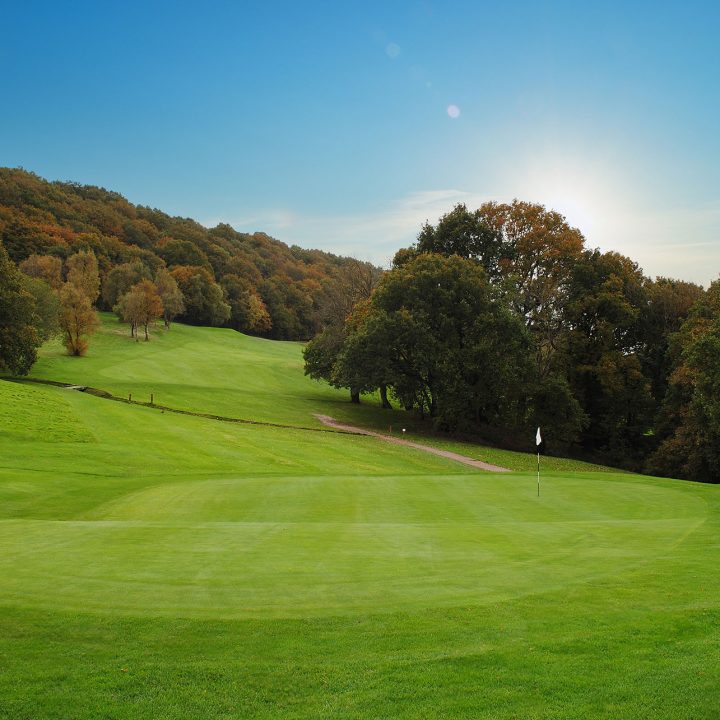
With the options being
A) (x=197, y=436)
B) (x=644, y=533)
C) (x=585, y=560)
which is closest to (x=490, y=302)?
(x=197, y=436)

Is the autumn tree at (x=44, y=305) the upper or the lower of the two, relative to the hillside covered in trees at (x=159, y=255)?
lower

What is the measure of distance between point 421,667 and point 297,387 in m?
63.5

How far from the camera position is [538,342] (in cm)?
4972

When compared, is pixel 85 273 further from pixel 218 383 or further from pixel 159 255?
pixel 159 255

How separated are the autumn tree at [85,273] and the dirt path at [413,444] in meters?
42.0

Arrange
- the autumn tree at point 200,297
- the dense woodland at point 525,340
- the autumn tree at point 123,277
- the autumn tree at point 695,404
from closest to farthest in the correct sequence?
the autumn tree at point 695,404, the dense woodland at point 525,340, the autumn tree at point 123,277, the autumn tree at point 200,297

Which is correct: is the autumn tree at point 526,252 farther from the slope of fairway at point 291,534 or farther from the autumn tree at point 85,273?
the autumn tree at point 85,273

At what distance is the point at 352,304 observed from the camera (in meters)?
62.3


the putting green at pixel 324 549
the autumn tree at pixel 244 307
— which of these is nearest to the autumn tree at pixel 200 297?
the autumn tree at pixel 244 307

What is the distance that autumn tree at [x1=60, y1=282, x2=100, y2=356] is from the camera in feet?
207

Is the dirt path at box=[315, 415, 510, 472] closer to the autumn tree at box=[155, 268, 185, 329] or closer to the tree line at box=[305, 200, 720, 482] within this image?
the tree line at box=[305, 200, 720, 482]

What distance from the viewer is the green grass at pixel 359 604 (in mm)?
5562

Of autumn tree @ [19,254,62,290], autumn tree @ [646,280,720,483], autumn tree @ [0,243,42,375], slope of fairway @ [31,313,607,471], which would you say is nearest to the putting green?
slope of fairway @ [31,313,607,471]

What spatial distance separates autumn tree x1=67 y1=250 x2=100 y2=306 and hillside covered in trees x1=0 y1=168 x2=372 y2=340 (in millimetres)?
6363
